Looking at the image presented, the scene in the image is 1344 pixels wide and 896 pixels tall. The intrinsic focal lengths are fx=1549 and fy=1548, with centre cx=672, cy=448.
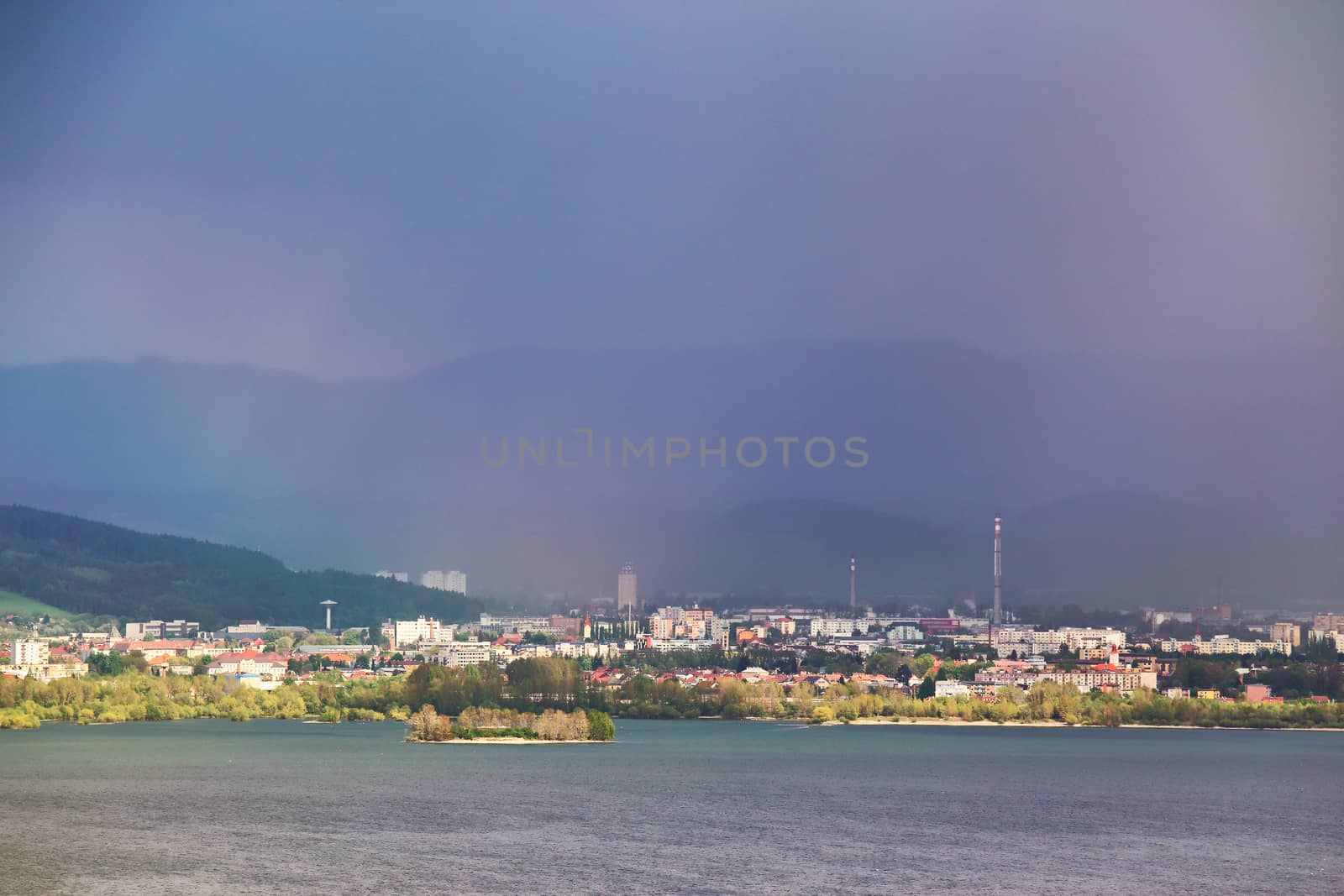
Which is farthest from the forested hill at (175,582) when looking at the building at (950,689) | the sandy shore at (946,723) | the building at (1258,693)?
the building at (1258,693)

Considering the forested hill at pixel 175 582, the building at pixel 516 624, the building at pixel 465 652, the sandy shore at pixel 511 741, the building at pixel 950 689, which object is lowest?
the sandy shore at pixel 511 741

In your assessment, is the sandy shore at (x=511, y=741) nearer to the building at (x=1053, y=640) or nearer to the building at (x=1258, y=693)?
the building at (x=1258, y=693)

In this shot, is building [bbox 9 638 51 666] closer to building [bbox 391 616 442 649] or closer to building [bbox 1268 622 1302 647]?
building [bbox 391 616 442 649]

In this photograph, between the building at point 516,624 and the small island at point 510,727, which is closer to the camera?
the small island at point 510,727

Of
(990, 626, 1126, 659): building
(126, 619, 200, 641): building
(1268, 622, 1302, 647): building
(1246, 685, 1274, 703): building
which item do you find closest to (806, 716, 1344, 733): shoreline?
(1246, 685, 1274, 703): building

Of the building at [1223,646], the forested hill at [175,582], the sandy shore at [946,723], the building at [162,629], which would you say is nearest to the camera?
the sandy shore at [946,723]

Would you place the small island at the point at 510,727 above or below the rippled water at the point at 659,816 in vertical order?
above

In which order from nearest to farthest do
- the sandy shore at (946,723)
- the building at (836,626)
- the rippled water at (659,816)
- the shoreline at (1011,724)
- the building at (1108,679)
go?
1. the rippled water at (659,816)
2. the shoreline at (1011,724)
3. the sandy shore at (946,723)
4. the building at (1108,679)
5. the building at (836,626)

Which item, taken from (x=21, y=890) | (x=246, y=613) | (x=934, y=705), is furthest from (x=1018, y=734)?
(x=246, y=613)
